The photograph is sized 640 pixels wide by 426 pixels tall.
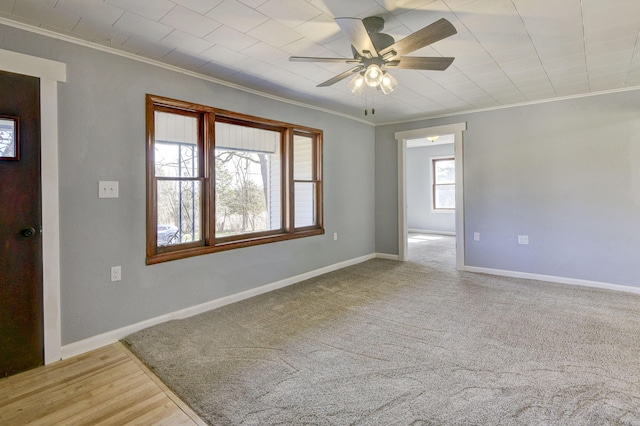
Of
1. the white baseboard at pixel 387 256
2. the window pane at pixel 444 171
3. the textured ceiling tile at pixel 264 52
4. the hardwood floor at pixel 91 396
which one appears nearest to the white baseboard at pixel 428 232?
the window pane at pixel 444 171

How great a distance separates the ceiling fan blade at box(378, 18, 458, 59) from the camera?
1.79 m

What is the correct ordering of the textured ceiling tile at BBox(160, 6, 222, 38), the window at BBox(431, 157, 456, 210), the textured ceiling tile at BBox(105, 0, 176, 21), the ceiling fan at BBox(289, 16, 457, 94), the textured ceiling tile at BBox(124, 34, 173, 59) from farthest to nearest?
the window at BBox(431, 157, 456, 210) → the textured ceiling tile at BBox(124, 34, 173, 59) → the textured ceiling tile at BBox(160, 6, 222, 38) → the textured ceiling tile at BBox(105, 0, 176, 21) → the ceiling fan at BBox(289, 16, 457, 94)

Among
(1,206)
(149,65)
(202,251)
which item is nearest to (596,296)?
(202,251)

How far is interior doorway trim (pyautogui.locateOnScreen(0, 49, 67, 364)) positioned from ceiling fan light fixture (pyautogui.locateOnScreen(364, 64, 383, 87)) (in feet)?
7.44

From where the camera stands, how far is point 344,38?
2463 millimetres

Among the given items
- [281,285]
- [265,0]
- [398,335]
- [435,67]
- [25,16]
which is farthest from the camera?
[281,285]

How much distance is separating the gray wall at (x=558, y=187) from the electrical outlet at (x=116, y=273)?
14.9 feet

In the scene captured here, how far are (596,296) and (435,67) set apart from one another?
11.0 ft

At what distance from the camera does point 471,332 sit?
2.75m

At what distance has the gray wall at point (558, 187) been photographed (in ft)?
12.6

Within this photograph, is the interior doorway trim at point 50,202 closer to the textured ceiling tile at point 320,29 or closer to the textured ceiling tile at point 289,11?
the textured ceiling tile at point 289,11

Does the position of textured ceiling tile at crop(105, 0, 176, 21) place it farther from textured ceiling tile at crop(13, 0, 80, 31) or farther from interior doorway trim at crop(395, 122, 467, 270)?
interior doorway trim at crop(395, 122, 467, 270)

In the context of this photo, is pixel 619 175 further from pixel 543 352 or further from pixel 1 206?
pixel 1 206

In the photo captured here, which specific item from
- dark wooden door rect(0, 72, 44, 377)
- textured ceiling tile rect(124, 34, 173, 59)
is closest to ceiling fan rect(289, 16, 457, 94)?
textured ceiling tile rect(124, 34, 173, 59)
